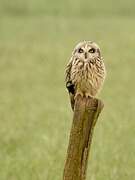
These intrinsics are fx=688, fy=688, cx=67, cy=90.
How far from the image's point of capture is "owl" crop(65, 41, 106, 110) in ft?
16.0

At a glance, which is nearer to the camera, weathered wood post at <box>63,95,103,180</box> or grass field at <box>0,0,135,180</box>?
weathered wood post at <box>63,95,103,180</box>

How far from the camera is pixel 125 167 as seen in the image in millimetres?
8672

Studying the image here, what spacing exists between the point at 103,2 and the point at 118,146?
2156cm

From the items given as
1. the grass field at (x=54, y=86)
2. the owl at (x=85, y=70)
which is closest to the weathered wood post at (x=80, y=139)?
the owl at (x=85, y=70)

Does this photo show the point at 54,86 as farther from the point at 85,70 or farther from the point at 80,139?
the point at 80,139

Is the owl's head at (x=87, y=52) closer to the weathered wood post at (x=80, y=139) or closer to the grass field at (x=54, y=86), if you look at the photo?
the weathered wood post at (x=80, y=139)

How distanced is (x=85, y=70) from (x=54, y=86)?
40.2 ft

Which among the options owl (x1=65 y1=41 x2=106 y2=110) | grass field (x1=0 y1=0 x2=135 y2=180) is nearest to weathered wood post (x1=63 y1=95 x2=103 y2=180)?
owl (x1=65 y1=41 x2=106 y2=110)

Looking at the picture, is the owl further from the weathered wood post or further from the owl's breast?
the weathered wood post

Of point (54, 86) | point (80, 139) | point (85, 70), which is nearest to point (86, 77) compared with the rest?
point (85, 70)

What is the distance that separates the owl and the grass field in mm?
2990

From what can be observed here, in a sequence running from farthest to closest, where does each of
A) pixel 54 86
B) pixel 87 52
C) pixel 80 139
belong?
1. pixel 54 86
2. pixel 87 52
3. pixel 80 139

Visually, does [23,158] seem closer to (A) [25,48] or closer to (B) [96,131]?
(B) [96,131]

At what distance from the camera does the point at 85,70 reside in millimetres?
4922
